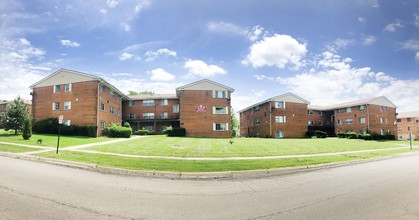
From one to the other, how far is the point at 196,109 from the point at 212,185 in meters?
30.0

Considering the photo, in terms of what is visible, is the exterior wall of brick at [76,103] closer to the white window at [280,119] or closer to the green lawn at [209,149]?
the green lawn at [209,149]

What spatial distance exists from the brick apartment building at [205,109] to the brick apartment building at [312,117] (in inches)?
439

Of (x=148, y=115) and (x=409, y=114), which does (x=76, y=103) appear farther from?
(x=409, y=114)

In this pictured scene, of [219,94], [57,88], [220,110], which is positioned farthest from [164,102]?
[57,88]

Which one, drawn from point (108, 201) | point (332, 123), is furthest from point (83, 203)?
point (332, 123)

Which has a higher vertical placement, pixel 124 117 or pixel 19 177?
pixel 124 117

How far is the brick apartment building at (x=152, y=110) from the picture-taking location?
47875 millimetres

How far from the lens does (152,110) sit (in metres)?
48.3

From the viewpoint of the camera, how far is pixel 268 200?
6727mm

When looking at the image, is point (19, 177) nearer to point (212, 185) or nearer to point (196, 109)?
point (212, 185)

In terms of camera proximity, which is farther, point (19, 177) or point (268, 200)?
point (19, 177)

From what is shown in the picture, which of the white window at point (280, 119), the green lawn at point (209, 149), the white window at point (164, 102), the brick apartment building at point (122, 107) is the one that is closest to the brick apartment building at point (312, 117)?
the white window at point (280, 119)

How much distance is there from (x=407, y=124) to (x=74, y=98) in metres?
84.2

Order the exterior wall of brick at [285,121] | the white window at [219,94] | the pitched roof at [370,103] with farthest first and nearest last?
1. the pitched roof at [370,103]
2. the exterior wall of brick at [285,121]
3. the white window at [219,94]
